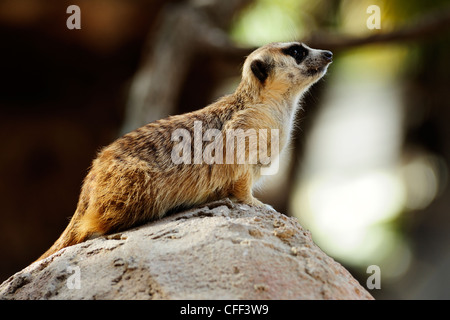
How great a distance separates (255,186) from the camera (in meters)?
4.54

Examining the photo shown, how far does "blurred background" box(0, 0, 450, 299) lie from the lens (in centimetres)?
1004

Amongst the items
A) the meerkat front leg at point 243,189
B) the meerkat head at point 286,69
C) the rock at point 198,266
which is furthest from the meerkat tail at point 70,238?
the meerkat head at point 286,69

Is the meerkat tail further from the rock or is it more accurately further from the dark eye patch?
the dark eye patch

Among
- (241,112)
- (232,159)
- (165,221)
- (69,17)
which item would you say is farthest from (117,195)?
(69,17)

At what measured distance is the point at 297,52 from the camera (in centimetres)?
466

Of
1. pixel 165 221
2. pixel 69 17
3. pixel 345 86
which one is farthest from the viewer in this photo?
pixel 345 86

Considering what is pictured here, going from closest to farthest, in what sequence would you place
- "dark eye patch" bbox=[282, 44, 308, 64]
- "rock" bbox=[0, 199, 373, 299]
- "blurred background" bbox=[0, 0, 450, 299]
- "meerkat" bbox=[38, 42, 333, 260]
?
"rock" bbox=[0, 199, 373, 299] < "meerkat" bbox=[38, 42, 333, 260] < "dark eye patch" bbox=[282, 44, 308, 64] < "blurred background" bbox=[0, 0, 450, 299]

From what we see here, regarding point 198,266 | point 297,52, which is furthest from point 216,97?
point 198,266

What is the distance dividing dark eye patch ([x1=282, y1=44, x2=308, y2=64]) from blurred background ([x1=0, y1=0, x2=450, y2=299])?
420cm

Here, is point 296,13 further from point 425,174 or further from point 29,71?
point 29,71

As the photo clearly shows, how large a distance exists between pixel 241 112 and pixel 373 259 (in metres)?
11.1

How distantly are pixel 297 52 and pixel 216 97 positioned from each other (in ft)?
23.9

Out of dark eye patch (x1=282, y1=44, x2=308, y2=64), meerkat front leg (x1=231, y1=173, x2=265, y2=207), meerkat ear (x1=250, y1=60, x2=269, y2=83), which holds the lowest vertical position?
meerkat front leg (x1=231, y1=173, x2=265, y2=207)

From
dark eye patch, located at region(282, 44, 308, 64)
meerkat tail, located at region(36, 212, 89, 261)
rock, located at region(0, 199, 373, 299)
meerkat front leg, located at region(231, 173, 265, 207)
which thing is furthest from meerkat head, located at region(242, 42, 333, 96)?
meerkat tail, located at region(36, 212, 89, 261)
